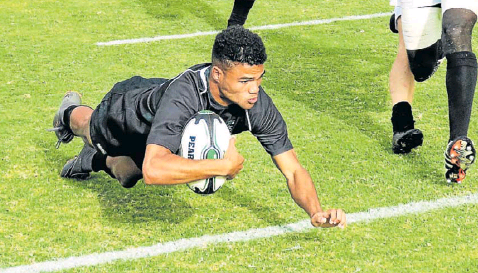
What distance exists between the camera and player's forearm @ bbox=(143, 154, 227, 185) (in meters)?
4.01

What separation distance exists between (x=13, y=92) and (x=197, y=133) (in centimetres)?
379

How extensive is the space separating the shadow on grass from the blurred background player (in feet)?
5.88

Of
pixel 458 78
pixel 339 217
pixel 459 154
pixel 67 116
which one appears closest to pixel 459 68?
pixel 458 78

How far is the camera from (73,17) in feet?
33.4

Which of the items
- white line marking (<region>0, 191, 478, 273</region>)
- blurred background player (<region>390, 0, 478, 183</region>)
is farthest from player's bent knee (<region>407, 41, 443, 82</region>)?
white line marking (<region>0, 191, 478, 273</region>)

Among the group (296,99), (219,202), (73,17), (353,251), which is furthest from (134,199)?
(73,17)

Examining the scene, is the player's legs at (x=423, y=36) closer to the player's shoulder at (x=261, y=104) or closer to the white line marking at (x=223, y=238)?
the white line marking at (x=223, y=238)

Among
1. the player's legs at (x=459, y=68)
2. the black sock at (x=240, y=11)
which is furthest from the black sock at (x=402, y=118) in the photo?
the black sock at (x=240, y=11)

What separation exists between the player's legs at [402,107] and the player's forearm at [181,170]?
7.52 ft

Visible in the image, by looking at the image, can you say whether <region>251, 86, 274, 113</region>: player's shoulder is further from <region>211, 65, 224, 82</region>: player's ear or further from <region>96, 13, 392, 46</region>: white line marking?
<region>96, 13, 392, 46</region>: white line marking

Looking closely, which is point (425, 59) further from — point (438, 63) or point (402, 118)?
→ point (402, 118)

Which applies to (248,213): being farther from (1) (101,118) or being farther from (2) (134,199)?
(1) (101,118)

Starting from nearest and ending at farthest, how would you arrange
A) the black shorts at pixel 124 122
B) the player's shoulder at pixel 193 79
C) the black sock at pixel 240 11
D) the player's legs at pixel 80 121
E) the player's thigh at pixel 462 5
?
the player's shoulder at pixel 193 79 < the black shorts at pixel 124 122 < the player's thigh at pixel 462 5 < the player's legs at pixel 80 121 < the black sock at pixel 240 11

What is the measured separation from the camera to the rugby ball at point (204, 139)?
4.25 m
